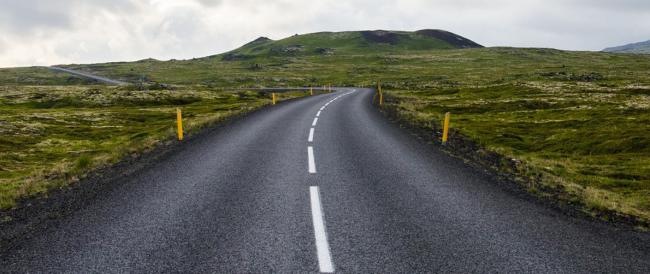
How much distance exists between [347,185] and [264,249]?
12.2 ft

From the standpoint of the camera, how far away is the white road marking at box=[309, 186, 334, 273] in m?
5.13

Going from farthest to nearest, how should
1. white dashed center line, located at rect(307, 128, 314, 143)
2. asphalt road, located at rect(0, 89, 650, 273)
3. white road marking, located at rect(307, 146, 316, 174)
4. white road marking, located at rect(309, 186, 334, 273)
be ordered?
white dashed center line, located at rect(307, 128, 314, 143), white road marking, located at rect(307, 146, 316, 174), asphalt road, located at rect(0, 89, 650, 273), white road marking, located at rect(309, 186, 334, 273)

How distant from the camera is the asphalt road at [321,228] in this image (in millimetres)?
5234

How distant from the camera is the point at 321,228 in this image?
20.9 feet

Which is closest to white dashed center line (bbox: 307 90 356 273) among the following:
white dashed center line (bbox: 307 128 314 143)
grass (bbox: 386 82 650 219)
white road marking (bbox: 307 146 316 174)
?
white road marking (bbox: 307 146 316 174)

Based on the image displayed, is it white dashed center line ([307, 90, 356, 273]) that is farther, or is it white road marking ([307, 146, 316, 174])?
white road marking ([307, 146, 316, 174])

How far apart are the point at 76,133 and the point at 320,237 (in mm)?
28947

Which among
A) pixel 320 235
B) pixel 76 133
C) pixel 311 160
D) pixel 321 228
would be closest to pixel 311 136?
pixel 311 160

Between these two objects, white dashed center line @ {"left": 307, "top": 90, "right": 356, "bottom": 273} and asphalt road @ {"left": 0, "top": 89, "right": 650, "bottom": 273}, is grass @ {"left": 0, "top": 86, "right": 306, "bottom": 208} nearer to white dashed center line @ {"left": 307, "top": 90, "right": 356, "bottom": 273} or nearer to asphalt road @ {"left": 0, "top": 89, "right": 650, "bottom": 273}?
asphalt road @ {"left": 0, "top": 89, "right": 650, "bottom": 273}

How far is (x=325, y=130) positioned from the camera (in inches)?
712

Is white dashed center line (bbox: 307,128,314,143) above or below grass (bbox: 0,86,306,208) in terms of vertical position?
above

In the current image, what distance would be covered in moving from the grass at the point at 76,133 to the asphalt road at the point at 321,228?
343cm

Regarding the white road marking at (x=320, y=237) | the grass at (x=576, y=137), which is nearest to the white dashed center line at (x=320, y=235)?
the white road marking at (x=320, y=237)

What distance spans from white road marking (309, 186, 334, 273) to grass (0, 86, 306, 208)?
6.39 metres
